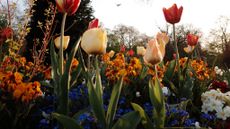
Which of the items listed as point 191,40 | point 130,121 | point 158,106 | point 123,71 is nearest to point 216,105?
point 123,71

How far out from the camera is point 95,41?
1954 mm

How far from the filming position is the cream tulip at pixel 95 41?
196 centimetres

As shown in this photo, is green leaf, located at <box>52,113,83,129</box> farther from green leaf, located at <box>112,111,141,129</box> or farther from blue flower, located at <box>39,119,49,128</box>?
blue flower, located at <box>39,119,49,128</box>

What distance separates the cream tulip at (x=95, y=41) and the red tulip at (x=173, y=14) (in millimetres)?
1717

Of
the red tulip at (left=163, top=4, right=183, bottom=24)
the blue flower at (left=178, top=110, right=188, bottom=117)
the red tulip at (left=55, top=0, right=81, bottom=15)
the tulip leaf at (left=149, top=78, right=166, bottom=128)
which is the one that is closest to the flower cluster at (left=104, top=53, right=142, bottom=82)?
the red tulip at (left=163, top=4, right=183, bottom=24)

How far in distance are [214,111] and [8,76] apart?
4.94 ft

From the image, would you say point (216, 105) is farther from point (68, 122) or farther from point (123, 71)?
point (68, 122)

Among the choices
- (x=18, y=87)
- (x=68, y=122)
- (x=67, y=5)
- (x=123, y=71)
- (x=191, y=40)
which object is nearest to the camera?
(x=68, y=122)

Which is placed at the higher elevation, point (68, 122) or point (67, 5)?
point (67, 5)

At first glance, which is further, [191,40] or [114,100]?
[191,40]

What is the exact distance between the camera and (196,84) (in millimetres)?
3982

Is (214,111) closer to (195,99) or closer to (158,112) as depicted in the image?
(195,99)

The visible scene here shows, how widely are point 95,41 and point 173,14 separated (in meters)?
1.77

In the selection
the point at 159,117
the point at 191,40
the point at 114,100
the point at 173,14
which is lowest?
the point at 159,117
